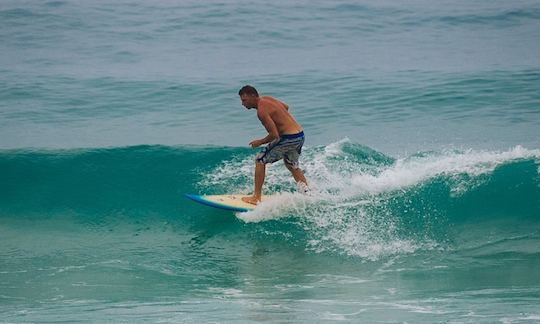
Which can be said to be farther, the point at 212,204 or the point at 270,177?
the point at 270,177

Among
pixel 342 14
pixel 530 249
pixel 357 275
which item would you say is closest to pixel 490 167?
pixel 530 249

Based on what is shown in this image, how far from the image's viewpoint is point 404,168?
12109mm

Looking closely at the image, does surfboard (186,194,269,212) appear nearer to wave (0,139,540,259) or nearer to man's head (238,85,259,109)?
wave (0,139,540,259)

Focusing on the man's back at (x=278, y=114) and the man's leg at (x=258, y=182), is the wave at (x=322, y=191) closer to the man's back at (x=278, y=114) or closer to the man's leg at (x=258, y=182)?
the man's leg at (x=258, y=182)

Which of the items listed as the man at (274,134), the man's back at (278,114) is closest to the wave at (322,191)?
the man at (274,134)

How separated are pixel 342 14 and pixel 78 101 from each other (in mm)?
9964

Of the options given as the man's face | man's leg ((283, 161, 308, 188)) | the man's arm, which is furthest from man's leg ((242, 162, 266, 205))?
the man's face

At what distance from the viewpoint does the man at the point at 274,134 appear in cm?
999

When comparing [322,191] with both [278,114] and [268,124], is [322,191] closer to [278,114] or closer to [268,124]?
[278,114]

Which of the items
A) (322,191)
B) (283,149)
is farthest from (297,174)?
(322,191)

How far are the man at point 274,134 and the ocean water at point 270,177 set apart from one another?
49cm

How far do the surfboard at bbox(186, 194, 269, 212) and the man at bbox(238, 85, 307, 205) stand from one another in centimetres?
25

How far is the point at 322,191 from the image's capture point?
11.1 meters

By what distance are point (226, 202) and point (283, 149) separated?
111cm
